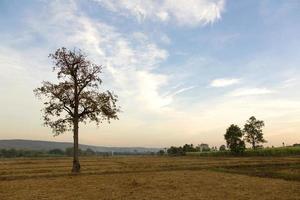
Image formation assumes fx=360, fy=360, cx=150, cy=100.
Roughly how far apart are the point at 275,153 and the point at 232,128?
20.8 meters

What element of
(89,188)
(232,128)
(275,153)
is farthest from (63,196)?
(232,128)

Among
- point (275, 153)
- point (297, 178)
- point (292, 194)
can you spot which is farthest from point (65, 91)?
point (275, 153)

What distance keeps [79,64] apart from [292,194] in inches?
1240

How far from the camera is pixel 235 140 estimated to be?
12500cm

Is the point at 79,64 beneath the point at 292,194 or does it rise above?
above

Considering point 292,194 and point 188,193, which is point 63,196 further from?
point 292,194

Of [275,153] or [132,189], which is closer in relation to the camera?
[132,189]

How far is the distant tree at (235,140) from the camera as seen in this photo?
124438mm

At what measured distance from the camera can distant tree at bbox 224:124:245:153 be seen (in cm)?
12444

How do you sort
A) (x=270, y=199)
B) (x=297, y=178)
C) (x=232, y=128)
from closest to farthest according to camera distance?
(x=270, y=199)
(x=297, y=178)
(x=232, y=128)

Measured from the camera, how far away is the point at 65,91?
45.2 meters

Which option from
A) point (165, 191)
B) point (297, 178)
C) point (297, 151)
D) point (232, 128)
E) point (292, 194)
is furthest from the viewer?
point (232, 128)

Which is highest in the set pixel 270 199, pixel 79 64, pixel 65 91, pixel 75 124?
pixel 79 64

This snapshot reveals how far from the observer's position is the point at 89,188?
26.5 metres
